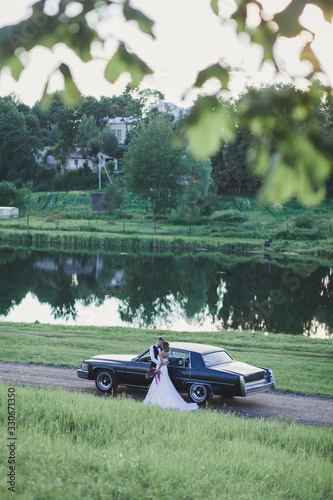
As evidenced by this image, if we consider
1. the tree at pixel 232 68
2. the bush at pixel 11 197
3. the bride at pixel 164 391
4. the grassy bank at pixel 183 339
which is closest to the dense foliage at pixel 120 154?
the bush at pixel 11 197

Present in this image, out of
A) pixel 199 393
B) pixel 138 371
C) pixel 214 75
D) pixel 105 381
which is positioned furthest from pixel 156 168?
pixel 214 75

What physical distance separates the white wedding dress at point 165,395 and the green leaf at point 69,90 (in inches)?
344

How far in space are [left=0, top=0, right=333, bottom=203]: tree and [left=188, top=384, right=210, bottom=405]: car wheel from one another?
9.60 meters

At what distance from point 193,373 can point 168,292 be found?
22069 millimetres

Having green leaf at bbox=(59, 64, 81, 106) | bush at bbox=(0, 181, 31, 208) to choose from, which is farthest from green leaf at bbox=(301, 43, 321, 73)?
bush at bbox=(0, 181, 31, 208)

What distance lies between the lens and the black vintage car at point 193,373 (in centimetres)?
1279

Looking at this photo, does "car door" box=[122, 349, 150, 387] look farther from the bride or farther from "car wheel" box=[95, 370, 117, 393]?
the bride

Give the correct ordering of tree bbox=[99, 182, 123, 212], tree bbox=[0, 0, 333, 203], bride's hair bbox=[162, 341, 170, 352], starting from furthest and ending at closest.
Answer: tree bbox=[99, 182, 123, 212]
bride's hair bbox=[162, 341, 170, 352]
tree bbox=[0, 0, 333, 203]

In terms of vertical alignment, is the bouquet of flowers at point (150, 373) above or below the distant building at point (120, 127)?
below

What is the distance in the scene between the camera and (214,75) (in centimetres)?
420

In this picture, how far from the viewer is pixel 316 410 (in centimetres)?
1296

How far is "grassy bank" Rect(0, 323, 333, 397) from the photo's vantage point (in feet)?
53.9

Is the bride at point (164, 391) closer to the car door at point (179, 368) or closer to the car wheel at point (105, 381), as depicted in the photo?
the car door at point (179, 368)

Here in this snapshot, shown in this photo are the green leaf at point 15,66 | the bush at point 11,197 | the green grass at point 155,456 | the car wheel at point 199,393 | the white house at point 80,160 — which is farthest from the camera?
the white house at point 80,160
